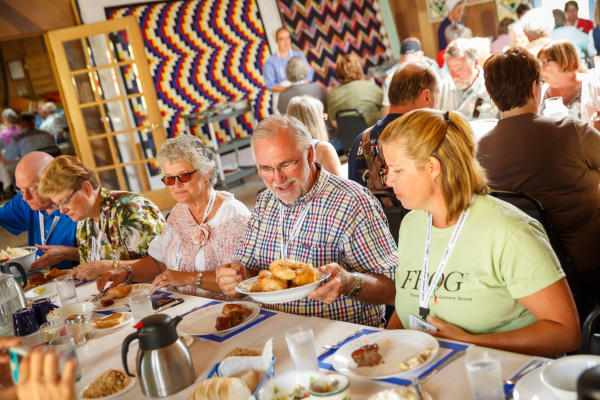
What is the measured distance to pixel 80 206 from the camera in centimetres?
301

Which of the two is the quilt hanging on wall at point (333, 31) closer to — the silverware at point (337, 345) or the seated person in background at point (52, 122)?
the seated person in background at point (52, 122)

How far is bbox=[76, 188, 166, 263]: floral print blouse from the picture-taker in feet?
9.82

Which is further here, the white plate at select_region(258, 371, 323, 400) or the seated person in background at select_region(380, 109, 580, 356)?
the seated person in background at select_region(380, 109, 580, 356)

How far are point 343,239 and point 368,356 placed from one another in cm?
71

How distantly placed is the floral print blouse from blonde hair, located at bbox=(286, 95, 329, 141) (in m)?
1.24

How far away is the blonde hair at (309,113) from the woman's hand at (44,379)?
10.0 feet

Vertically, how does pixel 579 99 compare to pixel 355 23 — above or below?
below

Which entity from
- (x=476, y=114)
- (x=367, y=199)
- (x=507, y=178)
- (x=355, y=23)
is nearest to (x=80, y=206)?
(x=367, y=199)

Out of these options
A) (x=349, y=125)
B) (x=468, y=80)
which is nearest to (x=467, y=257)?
(x=468, y=80)

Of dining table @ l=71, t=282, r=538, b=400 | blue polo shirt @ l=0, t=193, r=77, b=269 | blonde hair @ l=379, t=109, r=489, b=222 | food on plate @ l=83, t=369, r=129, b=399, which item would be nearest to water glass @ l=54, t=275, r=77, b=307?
dining table @ l=71, t=282, r=538, b=400

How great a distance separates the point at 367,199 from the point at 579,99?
2.41 m

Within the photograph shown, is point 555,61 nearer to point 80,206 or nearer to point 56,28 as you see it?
point 80,206

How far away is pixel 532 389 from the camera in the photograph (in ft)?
3.71

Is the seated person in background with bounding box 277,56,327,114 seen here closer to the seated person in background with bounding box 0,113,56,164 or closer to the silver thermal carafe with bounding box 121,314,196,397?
the seated person in background with bounding box 0,113,56,164
